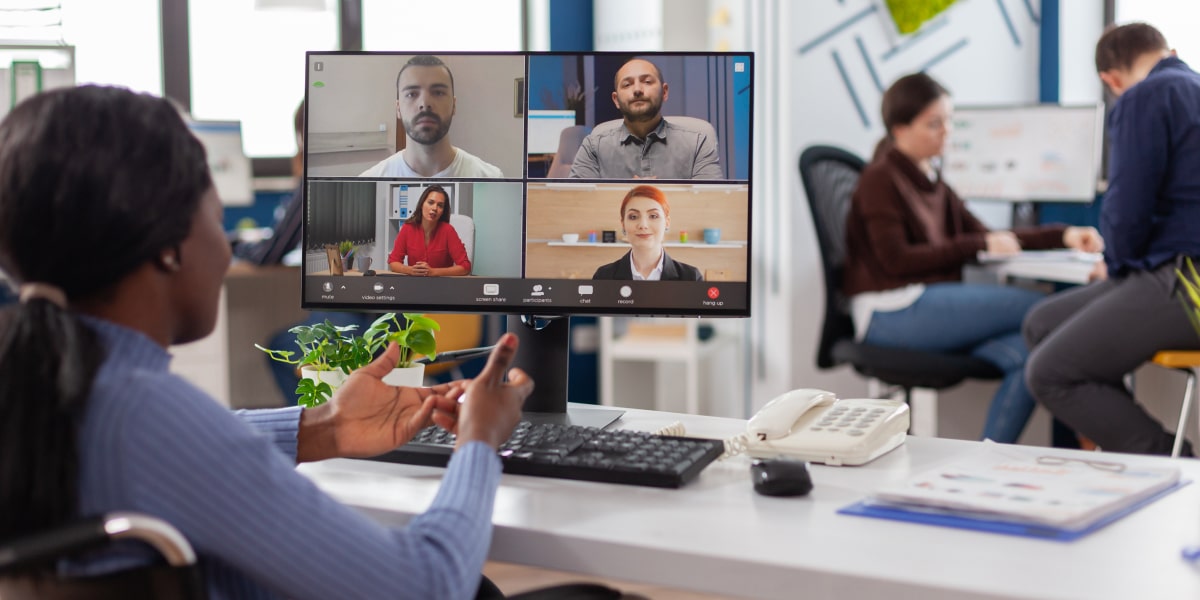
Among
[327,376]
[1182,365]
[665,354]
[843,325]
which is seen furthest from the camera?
[665,354]

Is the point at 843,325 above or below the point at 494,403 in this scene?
below

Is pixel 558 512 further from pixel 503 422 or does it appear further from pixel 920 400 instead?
pixel 920 400

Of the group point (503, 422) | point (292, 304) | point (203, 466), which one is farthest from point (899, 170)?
point (203, 466)

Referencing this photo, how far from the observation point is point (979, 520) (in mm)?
987

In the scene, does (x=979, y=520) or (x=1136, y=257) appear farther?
(x=1136, y=257)

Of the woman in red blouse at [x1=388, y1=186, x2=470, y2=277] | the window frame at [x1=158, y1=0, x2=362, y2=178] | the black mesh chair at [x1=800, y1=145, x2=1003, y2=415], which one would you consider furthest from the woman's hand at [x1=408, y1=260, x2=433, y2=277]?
the window frame at [x1=158, y1=0, x2=362, y2=178]

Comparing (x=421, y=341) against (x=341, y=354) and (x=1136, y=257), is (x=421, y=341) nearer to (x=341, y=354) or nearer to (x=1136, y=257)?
(x=341, y=354)

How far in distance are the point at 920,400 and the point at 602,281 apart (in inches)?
100

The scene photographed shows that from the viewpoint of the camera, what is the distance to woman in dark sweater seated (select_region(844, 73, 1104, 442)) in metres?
3.25

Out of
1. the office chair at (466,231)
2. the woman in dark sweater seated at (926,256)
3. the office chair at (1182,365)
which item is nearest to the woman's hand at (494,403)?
the office chair at (466,231)

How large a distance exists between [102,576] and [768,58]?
3.60m

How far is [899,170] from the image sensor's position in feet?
11.4

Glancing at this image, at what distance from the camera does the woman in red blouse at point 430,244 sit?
147cm

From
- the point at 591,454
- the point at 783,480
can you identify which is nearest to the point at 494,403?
the point at 591,454
